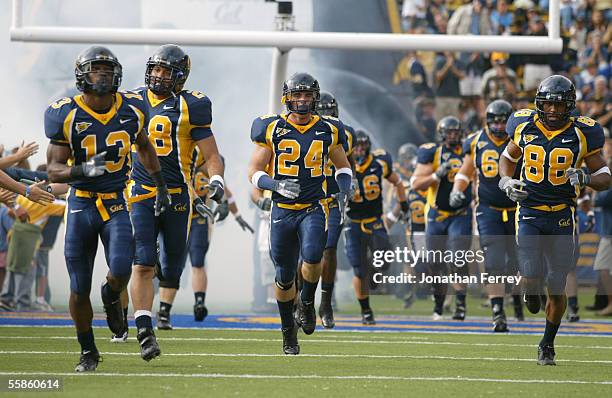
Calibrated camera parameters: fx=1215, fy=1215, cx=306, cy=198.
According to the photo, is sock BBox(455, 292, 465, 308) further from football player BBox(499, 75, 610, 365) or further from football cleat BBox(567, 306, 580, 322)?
football player BBox(499, 75, 610, 365)

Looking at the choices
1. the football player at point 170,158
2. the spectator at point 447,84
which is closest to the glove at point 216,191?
the football player at point 170,158

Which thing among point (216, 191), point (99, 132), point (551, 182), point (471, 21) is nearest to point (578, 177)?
point (551, 182)

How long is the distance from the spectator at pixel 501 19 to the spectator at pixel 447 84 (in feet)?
3.32

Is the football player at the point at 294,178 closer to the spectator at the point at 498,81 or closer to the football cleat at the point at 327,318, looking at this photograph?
the football cleat at the point at 327,318

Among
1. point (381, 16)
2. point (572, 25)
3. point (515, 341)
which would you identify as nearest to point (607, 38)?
point (572, 25)

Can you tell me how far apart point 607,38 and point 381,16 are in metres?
4.04

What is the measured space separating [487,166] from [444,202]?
1.24 metres

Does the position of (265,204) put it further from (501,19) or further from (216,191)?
(501,19)

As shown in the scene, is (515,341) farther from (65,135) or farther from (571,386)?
(65,135)

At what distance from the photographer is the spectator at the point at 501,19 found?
657 inches

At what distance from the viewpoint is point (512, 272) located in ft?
37.7

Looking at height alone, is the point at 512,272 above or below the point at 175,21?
below

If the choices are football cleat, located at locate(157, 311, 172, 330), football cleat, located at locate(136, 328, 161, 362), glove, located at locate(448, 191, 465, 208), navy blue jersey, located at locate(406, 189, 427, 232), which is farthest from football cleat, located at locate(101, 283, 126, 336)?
navy blue jersey, located at locate(406, 189, 427, 232)

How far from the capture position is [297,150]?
7.74 meters
